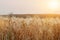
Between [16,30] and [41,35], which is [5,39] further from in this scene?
[41,35]

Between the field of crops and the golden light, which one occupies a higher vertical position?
the golden light

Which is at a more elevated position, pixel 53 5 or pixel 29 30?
pixel 53 5

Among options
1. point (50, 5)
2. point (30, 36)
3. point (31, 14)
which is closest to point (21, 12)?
point (31, 14)

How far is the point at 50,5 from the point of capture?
5.33ft

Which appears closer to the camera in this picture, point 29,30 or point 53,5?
point 29,30

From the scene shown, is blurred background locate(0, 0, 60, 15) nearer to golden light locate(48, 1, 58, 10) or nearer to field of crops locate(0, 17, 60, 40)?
golden light locate(48, 1, 58, 10)

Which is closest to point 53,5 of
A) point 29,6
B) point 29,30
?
point 29,6

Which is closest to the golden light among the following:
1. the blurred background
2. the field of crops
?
the blurred background

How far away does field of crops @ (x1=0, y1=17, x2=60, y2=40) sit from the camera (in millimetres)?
1072

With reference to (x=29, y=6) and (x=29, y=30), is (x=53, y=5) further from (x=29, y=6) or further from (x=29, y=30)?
(x=29, y=30)

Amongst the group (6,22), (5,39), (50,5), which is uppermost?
(50,5)

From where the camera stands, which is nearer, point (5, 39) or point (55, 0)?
point (5, 39)

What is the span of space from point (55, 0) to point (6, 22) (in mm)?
691

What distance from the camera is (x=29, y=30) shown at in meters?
1.09
